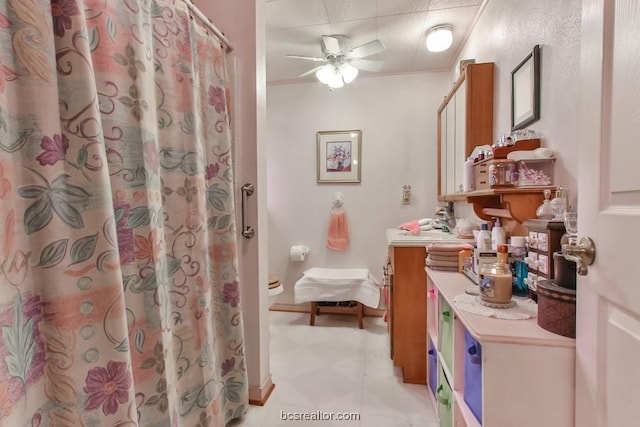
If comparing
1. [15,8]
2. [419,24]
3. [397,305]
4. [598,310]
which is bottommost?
[397,305]

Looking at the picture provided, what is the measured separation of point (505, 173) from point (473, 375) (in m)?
0.80

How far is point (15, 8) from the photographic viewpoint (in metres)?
0.63

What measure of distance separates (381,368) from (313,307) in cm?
91

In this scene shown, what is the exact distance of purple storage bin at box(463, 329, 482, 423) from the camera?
3.23 ft

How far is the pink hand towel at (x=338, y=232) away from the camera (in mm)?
2936

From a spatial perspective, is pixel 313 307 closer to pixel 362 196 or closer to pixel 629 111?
pixel 362 196

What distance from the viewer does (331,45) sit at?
217 cm

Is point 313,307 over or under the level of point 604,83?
under

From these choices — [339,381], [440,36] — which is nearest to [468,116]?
[440,36]

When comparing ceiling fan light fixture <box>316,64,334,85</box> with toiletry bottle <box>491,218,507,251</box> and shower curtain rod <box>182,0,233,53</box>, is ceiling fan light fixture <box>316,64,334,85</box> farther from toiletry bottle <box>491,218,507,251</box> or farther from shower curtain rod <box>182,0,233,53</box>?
toiletry bottle <box>491,218,507,251</box>

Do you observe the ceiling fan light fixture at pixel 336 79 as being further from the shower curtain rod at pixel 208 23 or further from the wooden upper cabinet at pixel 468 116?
the shower curtain rod at pixel 208 23

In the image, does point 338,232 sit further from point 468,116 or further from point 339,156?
point 468,116

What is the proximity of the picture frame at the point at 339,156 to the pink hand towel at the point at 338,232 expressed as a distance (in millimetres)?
369

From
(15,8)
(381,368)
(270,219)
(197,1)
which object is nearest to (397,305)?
(381,368)
